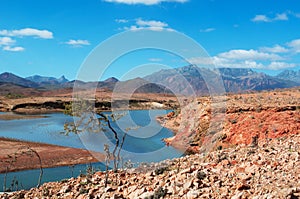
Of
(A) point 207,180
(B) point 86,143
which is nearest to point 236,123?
(B) point 86,143

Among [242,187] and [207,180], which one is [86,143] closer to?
[207,180]

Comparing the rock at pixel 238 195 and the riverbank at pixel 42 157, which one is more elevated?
the rock at pixel 238 195

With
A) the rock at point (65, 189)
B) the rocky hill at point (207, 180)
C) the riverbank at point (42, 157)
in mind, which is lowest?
the riverbank at point (42, 157)

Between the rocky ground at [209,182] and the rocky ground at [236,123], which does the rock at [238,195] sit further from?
the rocky ground at [236,123]

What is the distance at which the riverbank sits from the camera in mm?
31828

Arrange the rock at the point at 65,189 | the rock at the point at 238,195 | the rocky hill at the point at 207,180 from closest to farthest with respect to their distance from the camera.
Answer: the rock at the point at 238,195 → the rocky hill at the point at 207,180 → the rock at the point at 65,189

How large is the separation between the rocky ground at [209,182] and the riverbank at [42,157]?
631 inches

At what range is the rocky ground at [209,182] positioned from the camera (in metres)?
9.88

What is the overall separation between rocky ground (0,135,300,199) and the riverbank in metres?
16.0

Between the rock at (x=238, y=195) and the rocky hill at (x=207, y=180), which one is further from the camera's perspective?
the rocky hill at (x=207, y=180)

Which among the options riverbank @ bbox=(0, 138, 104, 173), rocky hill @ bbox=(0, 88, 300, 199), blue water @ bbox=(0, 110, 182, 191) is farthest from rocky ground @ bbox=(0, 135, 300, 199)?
riverbank @ bbox=(0, 138, 104, 173)

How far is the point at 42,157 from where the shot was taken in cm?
3525

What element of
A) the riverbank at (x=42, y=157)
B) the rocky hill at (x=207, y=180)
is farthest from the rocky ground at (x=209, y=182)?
the riverbank at (x=42, y=157)

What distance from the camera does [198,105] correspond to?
49.4 metres
